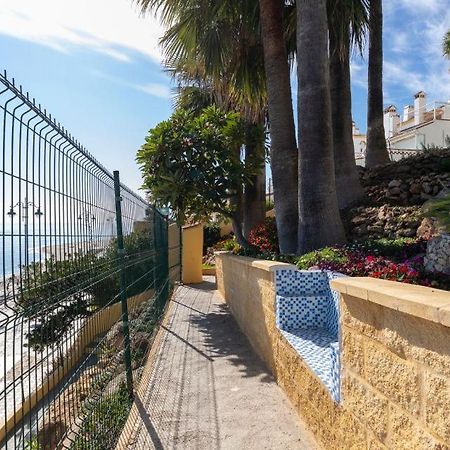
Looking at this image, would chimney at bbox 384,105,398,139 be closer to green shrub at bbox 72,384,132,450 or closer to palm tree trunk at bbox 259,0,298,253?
palm tree trunk at bbox 259,0,298,253

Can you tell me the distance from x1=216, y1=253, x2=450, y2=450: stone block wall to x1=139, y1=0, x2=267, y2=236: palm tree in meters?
7.03

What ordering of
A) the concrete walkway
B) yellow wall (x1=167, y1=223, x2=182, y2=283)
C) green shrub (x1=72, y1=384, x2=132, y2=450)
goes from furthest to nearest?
yellow wall (x1=167, y1=223, x2=182, y2=283) → the concrete walkway → green shrub (x1=72, y1=384, x2=132, y2=450)

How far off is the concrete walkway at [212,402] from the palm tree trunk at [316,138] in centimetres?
199

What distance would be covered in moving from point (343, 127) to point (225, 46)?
109 inches

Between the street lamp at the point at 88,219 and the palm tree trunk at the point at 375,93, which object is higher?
the palm tree trunk at the point at 375,93

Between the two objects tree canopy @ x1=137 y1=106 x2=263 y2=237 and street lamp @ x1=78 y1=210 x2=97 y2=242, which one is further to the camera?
tree canopy @ x1=137 y1=106 x2=263 y2=237

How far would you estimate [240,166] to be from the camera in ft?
30.0

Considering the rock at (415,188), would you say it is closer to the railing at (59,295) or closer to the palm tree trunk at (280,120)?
the palm tree trunk at (280,120)

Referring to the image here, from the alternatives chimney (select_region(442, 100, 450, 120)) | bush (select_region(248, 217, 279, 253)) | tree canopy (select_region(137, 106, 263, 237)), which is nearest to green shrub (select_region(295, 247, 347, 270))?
bush (select_region(248, 217, 279, 253))

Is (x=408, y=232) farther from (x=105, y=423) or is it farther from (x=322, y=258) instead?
(x=105, y=423)

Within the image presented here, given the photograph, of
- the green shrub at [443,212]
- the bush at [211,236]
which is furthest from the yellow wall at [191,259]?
the green shrub at [443,212]

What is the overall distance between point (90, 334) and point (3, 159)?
6.00 ft

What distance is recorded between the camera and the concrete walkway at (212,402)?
3.53 metres

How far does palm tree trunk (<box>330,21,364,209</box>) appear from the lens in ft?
27.0
